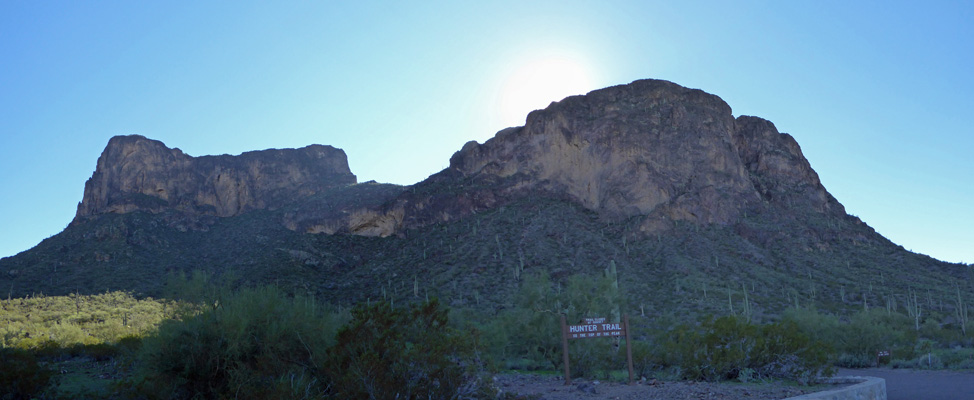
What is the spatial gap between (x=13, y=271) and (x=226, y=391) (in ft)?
185

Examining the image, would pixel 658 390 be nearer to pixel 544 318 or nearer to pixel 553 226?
pixel 544 318

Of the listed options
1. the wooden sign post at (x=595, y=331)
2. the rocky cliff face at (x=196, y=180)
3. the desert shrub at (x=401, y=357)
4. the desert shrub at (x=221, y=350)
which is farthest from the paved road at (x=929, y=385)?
the rocky cliff face at (x=196, y=180)

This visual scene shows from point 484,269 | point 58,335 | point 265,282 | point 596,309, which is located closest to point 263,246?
point 265,282

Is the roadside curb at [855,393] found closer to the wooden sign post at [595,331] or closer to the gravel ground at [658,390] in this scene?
the gravel ground at [658,390]

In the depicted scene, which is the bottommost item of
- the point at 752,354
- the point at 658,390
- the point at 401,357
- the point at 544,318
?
the point at 658,390

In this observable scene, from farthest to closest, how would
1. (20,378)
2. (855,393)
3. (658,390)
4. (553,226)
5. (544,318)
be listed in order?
1. (553,226)
2. (544,318)
3. (20,378)
4. (658,390)
5. (855,393)

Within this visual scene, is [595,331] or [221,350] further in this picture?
[595,331]

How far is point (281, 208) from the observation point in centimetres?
8175

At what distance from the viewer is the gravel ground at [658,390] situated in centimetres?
1149

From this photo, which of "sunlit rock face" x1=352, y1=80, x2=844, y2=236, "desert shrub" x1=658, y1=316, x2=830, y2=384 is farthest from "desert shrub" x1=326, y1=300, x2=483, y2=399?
"sunlit rock face" x1=352, y1=80, x2=844, y2=236

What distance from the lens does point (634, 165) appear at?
63.2m

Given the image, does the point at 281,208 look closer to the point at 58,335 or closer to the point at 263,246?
the point at 263,246

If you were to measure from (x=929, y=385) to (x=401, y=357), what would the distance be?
48.0 feet

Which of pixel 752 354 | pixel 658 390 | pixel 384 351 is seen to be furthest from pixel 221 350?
pixel 752 354
